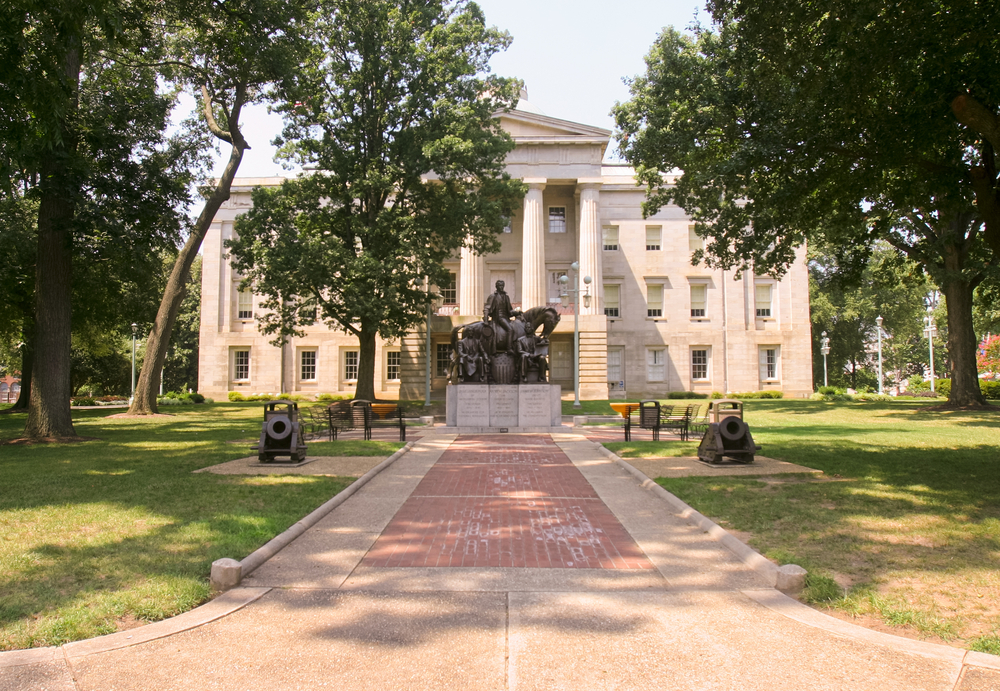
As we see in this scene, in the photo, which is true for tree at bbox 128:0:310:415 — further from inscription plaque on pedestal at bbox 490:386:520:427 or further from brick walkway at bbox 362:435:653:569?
inscription plaque on pedestal at bbox 490:386:520:427

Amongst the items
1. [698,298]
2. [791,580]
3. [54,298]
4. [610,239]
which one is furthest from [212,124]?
[698,298]

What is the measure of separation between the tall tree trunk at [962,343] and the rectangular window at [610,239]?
78.0 feet

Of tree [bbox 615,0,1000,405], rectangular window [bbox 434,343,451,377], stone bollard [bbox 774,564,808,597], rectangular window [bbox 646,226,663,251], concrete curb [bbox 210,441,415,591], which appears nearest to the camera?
stone bollard [bbox 774,564,808,597]

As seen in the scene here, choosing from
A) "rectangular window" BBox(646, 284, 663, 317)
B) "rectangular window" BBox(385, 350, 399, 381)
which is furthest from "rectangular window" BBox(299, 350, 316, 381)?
"rectangular window" BBox(646, 284, 663, 317)

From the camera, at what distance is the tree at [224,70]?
1554 centimetres

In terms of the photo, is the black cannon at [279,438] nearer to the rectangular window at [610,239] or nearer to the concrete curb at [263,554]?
the concrete curb at [263,554]

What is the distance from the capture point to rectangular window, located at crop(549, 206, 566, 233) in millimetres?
48344

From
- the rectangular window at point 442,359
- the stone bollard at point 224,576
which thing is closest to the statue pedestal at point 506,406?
the stone bollard at point 224,576

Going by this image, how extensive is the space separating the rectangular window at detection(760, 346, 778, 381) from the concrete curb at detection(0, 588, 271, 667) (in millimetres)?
47545

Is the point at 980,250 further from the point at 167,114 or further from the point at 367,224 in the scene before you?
the point at 167,114

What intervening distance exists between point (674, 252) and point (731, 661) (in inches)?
1846

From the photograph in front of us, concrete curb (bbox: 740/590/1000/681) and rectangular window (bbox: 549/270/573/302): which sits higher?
rectangular window (bbox: 549/270/573/302)

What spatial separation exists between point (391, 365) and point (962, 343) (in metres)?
33.4

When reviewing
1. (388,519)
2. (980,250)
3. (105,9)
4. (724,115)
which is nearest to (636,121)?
(724,115)
